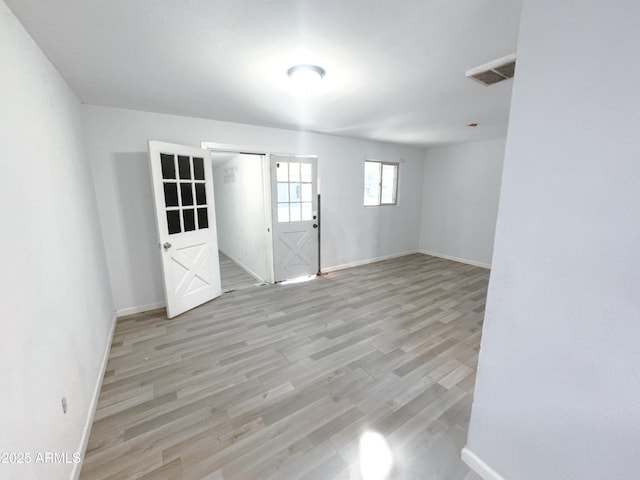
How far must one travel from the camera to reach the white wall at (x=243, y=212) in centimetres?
418

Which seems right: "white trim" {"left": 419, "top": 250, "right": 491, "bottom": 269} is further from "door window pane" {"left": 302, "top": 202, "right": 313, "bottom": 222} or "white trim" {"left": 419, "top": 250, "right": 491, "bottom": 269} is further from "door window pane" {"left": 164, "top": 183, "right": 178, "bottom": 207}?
"door window pane" {"left": 164, "top": 183, "right": 178, "bottom": 207}

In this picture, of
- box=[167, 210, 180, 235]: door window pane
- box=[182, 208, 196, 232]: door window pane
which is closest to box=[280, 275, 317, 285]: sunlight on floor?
box=[182, 208, 196, 232]: door window pane

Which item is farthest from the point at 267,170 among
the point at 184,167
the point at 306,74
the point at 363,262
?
the point at 363,262

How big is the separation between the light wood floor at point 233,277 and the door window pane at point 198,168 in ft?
5.57

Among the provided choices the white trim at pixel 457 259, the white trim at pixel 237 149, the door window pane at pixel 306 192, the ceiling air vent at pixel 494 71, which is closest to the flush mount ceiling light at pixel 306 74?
the ceiling air vent at pixel 494 71

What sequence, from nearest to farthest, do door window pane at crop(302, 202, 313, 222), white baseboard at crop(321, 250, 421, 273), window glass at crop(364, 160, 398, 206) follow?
door window pane at crop(302, 202, 313, 222) → white baseboard at crop(321, 250, 421, 273) → window glass at crop(364, 160, 398, 206)

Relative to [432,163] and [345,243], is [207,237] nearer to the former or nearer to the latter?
[345,243]

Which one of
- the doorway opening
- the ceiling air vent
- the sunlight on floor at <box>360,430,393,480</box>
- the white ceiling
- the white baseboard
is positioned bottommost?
the sunlight on floor at <box>360,430,393,480</box>

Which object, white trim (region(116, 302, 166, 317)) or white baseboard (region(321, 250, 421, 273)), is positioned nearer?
white trim (region(116, 302, 166, 317))

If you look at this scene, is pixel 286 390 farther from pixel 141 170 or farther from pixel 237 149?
pixel 237 149

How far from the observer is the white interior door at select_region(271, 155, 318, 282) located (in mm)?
3973

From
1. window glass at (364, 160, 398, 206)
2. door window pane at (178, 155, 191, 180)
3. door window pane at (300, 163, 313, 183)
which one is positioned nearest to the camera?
door window pane at (178, 155, 191, 180)

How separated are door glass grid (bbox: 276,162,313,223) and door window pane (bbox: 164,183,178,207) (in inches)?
57.2

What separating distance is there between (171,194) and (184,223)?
0.37 metres
